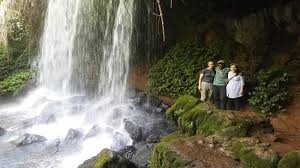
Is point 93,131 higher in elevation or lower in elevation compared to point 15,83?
lower

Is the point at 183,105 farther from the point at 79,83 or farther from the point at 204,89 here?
the point at 79,83

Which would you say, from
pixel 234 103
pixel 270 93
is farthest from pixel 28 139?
pixel 270 93

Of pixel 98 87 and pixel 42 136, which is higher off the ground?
pixel 98 87

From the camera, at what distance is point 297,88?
11.0 metres

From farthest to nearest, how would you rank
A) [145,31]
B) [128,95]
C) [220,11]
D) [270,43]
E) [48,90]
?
[48,90]
[145,31]
[128,95]
[220,11]
[270,43]

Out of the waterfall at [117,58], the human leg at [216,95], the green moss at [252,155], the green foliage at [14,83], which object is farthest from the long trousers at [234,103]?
the green foliage at [14,83]

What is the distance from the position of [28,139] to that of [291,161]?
24.2ft

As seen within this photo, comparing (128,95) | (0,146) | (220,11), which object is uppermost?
(220,11)

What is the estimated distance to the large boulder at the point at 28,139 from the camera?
10.9m

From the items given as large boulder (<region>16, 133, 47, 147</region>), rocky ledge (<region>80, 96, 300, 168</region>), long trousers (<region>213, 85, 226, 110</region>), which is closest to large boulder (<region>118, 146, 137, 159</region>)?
rocky ledge (<region>80, 96, 300, 168</region>)

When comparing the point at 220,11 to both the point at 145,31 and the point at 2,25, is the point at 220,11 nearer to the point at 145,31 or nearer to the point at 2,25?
the point at 145,31

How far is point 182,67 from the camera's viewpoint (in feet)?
45.3

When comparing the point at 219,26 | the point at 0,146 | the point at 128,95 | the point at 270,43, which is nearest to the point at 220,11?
the point at 219,26

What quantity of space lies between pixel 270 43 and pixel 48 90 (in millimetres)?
8415
